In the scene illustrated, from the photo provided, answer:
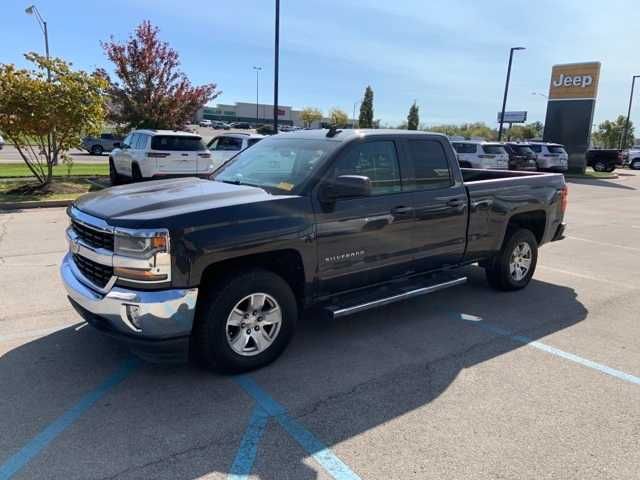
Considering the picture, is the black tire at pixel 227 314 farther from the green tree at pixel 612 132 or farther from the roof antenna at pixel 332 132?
the green tree at pixel 612 132

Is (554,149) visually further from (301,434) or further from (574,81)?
(301,434)

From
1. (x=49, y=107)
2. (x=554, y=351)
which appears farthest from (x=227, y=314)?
(x=49, y=107)

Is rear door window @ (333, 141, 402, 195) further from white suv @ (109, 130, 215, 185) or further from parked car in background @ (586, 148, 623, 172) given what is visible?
parked car in background @ (586, 148, 623, 172)

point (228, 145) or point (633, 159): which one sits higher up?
point (633, 159)

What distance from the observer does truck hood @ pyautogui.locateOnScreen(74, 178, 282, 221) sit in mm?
3449

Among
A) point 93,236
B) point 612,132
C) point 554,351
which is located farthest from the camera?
point 612,132

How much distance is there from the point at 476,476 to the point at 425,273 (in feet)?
8.38

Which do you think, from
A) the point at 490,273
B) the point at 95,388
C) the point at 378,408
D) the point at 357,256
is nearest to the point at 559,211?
the point at 490,273

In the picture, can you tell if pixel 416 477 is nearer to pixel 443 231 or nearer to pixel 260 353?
pixel 260 353

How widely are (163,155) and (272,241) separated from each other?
439 inches

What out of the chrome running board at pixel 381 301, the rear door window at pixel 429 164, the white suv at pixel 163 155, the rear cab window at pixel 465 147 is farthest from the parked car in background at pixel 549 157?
the chrome running board at pixel 381 301

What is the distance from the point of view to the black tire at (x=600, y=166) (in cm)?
3491

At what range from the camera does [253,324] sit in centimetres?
376

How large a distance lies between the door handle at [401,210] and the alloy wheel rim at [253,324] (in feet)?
4.72
